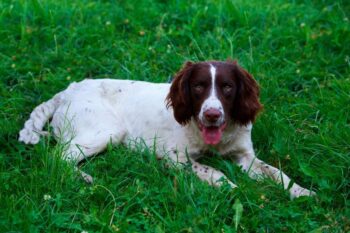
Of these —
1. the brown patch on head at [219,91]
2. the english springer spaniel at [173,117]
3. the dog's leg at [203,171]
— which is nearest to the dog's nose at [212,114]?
the english springer spaniel at [173,117]

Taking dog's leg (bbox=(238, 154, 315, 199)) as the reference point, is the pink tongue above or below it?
above

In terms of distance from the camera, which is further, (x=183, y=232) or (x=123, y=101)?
(x=123, y=101)

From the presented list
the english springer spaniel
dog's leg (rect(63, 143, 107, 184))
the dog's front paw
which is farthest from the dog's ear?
the dog's front paw

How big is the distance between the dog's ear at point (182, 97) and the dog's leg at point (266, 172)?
51cm

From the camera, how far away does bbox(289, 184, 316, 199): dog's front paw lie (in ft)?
14.4

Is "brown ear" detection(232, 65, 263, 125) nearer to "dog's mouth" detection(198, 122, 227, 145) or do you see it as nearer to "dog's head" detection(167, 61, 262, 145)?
"dog's head" detection(167, 61, 262, 145)

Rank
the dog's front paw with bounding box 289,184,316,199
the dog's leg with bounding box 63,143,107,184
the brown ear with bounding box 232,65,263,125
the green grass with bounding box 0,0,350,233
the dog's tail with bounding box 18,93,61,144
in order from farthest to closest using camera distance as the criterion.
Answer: the dog's tail with bounding box 18,93,61,144 < the brown ear with bounding box 232,65,263,125 < the dog's leg with bounding box 63,143,107,184 < the dog's front paw with bounding box 289,184,316,199 < the green grass with bounding box 0,0,350,233

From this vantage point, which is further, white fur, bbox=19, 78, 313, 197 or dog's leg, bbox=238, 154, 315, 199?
white fur, bbox=19, 78, 313, 197

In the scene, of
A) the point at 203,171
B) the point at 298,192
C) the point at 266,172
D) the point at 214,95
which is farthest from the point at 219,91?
the point at 298,192

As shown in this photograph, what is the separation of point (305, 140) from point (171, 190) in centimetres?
→ 128

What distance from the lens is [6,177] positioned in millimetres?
4434

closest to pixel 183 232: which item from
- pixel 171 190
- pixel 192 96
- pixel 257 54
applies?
pixel 171 190

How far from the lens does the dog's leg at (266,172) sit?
4438 millimetres

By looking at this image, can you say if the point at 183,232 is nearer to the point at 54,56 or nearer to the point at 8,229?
the point at 8,229
